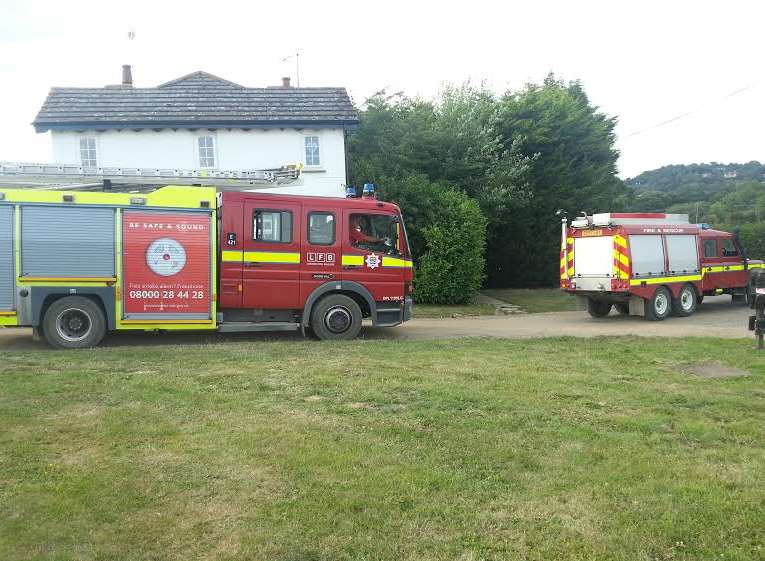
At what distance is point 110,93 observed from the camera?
21.8 meters

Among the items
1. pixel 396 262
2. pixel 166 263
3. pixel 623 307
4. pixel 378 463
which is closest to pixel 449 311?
pixel 623 307

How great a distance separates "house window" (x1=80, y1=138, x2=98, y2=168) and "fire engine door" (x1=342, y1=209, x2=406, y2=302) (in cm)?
1196

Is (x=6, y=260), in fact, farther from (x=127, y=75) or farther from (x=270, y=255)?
(x=127, y=75)

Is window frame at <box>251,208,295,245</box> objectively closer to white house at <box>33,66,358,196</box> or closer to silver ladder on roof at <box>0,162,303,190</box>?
silver ladder on roof at <box>0,162,303,190</box>

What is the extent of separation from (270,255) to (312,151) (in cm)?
1036

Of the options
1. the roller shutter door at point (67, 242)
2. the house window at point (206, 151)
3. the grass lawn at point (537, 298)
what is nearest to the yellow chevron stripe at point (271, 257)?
the roller shutter door at point (67, 242)

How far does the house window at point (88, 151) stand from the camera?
67.7 ft

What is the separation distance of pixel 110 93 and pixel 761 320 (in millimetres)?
19745

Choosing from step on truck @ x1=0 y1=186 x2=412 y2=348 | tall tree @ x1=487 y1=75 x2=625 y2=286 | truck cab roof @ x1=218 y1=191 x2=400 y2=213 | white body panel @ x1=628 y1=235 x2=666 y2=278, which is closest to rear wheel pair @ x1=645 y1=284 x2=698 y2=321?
white body panel @ x1=628 y1=235 x2=666 y2=278

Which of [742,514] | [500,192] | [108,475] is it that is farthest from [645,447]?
[500,192]

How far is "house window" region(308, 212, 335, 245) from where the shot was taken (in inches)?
476

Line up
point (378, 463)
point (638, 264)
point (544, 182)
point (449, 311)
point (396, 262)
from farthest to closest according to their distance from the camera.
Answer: point (544, 182)
point (449, 311)
point (638, 264)
point (396, 262)
point (378, 463)

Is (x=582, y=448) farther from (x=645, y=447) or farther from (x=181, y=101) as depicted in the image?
(x=181, y=101)

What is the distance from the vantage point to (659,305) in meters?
16.7
